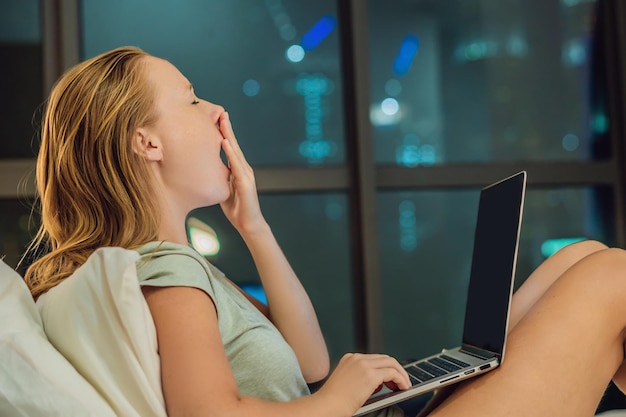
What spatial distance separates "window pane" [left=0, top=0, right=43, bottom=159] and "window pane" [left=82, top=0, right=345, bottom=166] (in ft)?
1.07

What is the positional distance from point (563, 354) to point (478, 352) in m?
0.16

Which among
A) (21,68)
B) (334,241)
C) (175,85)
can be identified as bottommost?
(334,241)

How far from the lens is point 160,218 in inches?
47.4

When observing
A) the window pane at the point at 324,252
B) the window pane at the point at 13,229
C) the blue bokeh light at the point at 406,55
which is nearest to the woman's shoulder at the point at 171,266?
the window pane at the point at 13,229

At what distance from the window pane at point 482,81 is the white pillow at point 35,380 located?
2101mm

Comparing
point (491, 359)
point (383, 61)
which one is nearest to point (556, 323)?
point (491, 359)

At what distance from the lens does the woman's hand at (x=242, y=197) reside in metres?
1.37

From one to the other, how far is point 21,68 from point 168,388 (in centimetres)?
195

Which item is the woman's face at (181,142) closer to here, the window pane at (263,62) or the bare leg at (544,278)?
the bare leg at (544,278)

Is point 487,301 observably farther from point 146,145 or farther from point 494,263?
point 146,145

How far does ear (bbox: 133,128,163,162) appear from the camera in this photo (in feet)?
3.87

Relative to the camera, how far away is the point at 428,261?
300cm

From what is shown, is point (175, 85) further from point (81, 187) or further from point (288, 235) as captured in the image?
point (288, 235)

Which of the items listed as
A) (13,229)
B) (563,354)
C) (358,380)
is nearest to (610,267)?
(563,354)
